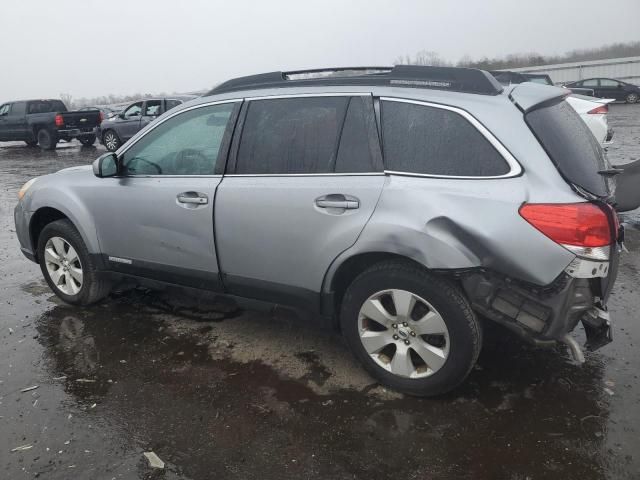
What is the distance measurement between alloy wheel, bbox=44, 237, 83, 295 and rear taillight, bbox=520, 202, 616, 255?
11.5 ft

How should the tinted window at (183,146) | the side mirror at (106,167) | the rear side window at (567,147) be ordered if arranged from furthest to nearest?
the side mirror at (106,167) → the tinted window at (183,146) → the rear side window at (567,147)

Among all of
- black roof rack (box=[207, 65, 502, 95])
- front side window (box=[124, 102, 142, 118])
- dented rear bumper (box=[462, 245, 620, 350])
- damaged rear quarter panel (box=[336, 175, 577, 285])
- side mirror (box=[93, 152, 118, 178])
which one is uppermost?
black roof rack (box=[207, 65, 502, 95])

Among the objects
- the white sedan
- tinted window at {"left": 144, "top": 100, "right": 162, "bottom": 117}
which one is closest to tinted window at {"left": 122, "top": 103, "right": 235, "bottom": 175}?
the white sedan

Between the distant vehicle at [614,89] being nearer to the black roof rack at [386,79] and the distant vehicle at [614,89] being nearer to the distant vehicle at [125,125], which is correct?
the distant vehicle at [125,125]

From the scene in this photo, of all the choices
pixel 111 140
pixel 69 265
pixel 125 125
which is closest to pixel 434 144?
pixel 69 265

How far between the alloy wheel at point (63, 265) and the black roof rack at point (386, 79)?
1.86 meters

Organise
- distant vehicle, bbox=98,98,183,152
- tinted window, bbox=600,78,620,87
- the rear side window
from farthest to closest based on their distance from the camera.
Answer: tinted window, bbox=600,78,620,87
distant vehicle, bbox=98,98,183,152
the rear side window

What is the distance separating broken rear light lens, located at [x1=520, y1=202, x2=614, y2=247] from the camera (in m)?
2.48

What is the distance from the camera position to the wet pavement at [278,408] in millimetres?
2502

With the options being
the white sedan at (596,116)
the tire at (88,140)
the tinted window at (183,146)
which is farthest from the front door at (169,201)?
the tire at (88,140)

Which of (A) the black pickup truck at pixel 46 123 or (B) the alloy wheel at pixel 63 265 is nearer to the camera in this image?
(B) the alloy wheel at pixel 63 265

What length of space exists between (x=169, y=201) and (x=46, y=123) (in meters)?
18.5

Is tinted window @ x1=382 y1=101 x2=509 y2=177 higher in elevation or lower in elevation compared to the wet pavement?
higher

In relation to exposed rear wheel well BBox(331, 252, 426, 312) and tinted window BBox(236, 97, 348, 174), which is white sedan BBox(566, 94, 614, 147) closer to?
tinted window BBox(236, 97, 348, 174)
